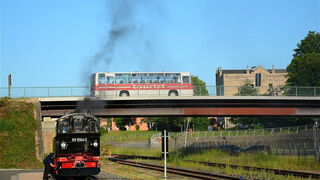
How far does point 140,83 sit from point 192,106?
8.10 metres

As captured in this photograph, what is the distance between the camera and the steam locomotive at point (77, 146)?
21734 mm

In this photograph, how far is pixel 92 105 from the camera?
3547cm

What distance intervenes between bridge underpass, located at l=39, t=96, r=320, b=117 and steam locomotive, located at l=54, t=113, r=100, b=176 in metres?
17.3

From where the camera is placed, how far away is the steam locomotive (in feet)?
71.3

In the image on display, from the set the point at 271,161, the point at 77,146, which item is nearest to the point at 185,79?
the point at 271,161

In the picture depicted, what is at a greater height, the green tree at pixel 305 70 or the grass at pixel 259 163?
A: the green tree at pixel 305 70

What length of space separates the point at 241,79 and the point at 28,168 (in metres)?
102

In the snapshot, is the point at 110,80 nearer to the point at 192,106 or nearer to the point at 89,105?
the point at 192,106

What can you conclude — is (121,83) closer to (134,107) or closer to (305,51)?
(134,107)

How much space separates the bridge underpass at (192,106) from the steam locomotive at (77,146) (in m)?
17.3

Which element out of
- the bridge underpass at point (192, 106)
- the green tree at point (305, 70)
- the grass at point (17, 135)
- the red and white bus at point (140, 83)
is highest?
the green tree at point (305, 70)

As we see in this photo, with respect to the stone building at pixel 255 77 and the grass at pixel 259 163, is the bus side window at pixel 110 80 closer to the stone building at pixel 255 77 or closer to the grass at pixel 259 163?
the grass at pixel 259 163

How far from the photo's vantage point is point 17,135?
1490 inches

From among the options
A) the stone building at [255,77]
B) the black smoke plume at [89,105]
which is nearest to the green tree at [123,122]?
the stone building at [255,77]
